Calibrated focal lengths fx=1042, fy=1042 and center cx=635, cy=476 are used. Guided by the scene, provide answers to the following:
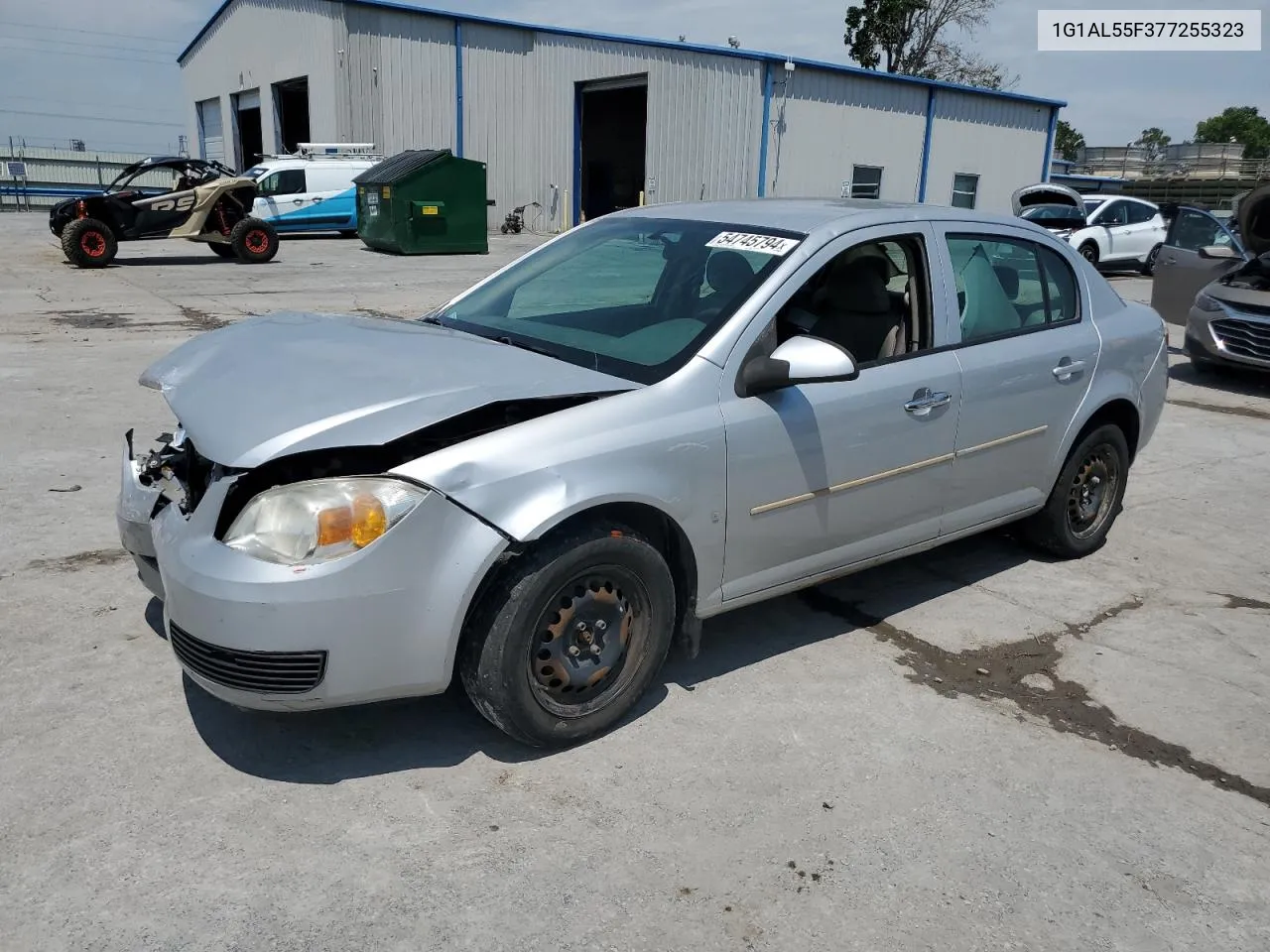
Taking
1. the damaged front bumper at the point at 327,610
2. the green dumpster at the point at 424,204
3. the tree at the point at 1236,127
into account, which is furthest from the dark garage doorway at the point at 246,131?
the tree at the point at 1236,127

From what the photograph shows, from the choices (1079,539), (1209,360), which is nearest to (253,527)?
(1079,539)

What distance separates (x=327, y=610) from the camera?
274cm

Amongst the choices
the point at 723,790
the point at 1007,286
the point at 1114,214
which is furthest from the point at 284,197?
the point at 723,790

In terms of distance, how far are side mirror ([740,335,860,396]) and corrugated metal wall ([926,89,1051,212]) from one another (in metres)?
26.4

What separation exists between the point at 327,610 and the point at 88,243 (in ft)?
55.0

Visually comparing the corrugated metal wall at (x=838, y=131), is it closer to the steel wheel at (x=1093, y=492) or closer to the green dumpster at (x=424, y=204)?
the green dumpster at (x=424, y=204)

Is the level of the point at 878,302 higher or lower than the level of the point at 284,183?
lower

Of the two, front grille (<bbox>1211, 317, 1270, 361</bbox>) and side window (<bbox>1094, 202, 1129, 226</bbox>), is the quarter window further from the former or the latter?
front grille (<bbox>1211, 317, 1270, 361</bbox>)

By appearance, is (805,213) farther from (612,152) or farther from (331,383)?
(612,152)

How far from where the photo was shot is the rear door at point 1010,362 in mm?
4203

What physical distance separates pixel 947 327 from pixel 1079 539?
1604mm

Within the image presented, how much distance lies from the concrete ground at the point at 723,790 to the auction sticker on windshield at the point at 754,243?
1492mm

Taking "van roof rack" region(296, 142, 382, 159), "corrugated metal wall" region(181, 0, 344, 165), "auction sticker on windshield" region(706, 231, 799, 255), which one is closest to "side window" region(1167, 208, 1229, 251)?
"auction sticker on windshield" region(706, 231, 799, 255)

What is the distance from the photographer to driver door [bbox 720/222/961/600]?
3455mm
